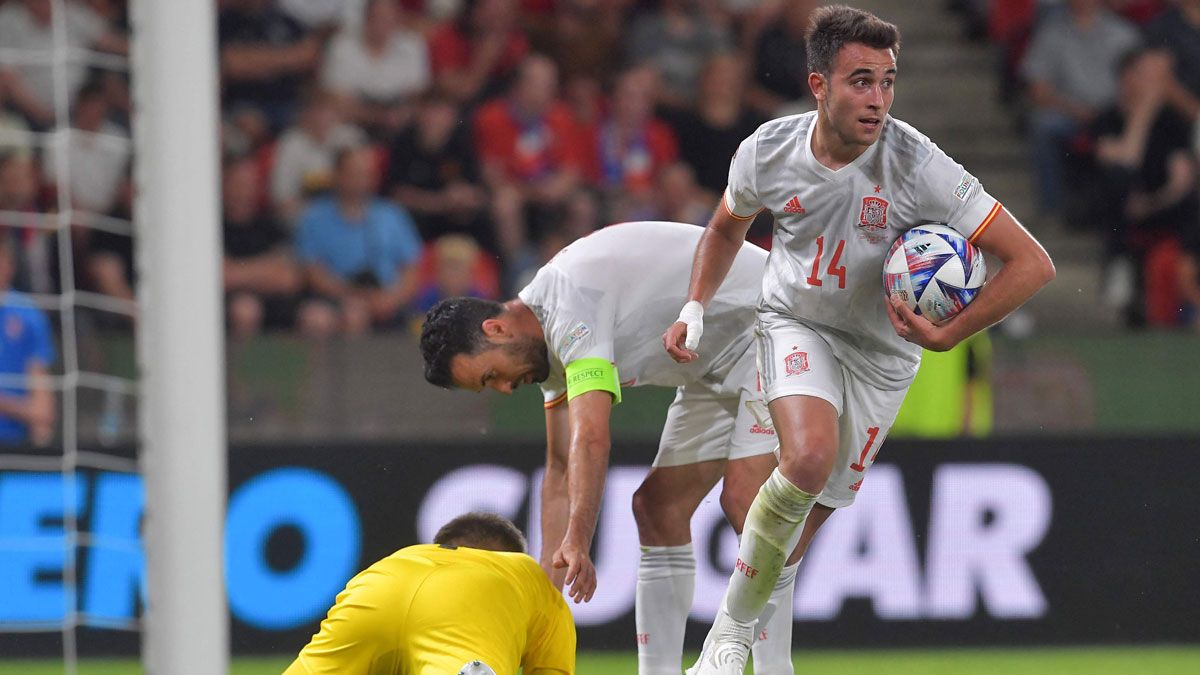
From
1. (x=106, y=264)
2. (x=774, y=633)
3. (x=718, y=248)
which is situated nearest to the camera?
(x=718, y=248)

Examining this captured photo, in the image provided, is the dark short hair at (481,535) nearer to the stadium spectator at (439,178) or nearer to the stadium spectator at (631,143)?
the stadium spectator at (439,178)

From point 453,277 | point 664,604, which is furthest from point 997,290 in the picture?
point 453,277

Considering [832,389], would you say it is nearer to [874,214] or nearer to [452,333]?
[874,214]

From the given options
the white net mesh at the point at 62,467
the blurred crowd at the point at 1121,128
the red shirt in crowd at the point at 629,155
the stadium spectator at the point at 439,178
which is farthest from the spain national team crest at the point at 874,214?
the blurred crowd at the point at 1121,128

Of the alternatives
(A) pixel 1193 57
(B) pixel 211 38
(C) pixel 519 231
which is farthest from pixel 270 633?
(A) pixel 1193 57

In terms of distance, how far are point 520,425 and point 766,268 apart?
3.44m

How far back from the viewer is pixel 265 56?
11.3m

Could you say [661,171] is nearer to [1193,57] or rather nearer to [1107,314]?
[1107,314]

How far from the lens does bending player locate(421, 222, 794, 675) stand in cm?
529

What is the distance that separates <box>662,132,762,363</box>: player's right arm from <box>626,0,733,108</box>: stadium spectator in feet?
20.3

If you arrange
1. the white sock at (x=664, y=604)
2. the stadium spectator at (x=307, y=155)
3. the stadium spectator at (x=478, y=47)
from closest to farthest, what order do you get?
the white sock at (x=664, y=604) < the stadium spectator at (x=307, y=155) < the stadium spectator at (x=478, y=47)

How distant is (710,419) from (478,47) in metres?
6.25

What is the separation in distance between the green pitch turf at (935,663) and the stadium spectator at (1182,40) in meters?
4.79

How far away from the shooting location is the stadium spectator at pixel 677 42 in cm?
1161
